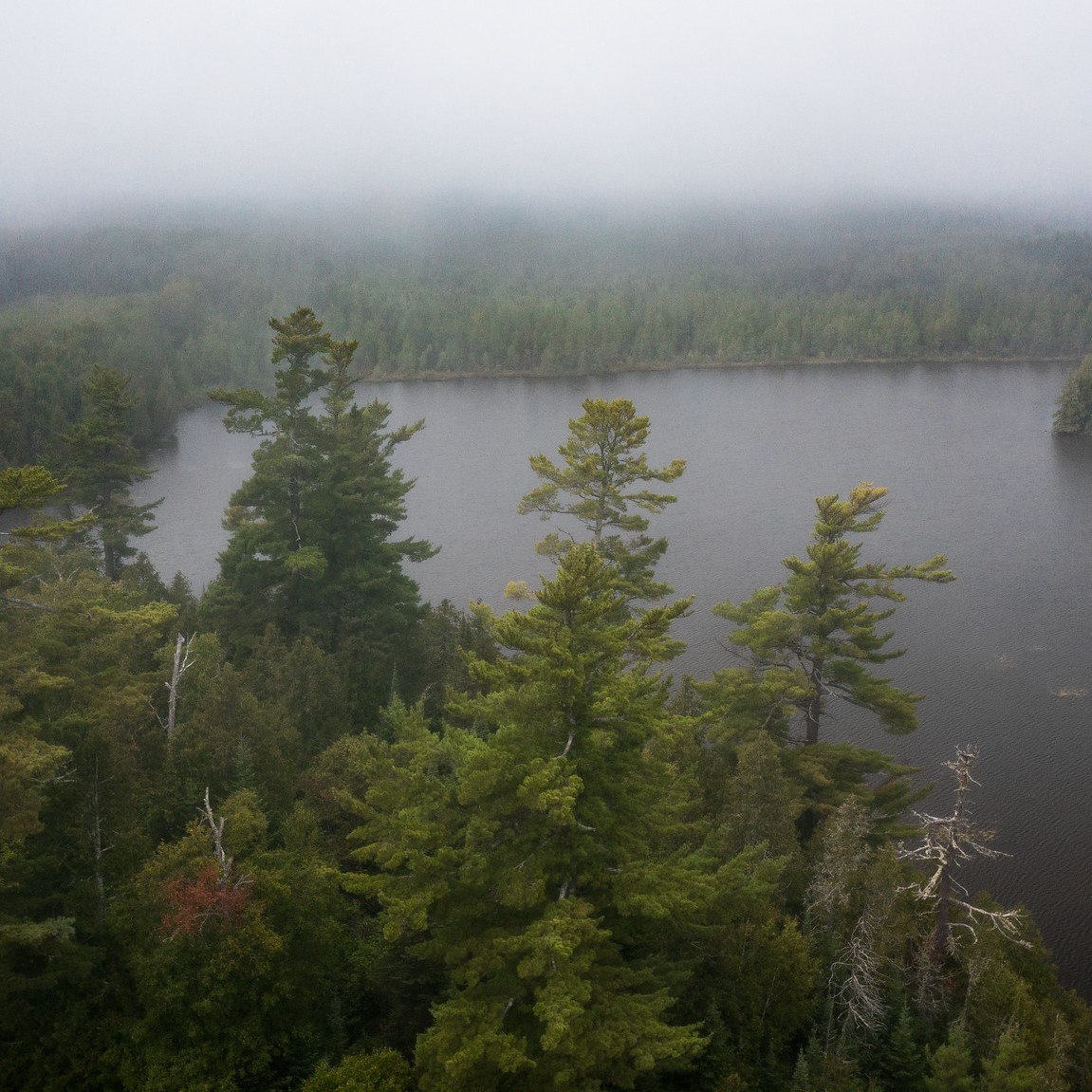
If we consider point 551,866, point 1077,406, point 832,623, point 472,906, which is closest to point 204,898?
point 472,906

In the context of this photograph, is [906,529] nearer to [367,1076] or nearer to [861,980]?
[861,980]

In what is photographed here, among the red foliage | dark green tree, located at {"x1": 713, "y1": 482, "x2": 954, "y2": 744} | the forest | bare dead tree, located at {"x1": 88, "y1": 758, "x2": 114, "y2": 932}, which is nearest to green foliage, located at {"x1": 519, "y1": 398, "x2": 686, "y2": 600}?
dark green tree, located at {"x1": 713, "y1": 482, "x2": 954, "y2": 744}

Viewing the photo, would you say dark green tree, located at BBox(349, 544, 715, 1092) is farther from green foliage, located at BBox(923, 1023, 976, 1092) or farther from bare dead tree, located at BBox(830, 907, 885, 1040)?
green foliage, located at BBox(923, 1023, 976, 1092)

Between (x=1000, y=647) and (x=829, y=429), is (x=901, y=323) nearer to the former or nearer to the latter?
(x=829, y=429)

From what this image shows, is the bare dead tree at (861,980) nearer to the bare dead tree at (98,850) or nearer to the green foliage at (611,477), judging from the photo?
the bare dead tree at (98,850)

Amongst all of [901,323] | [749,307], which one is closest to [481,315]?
[749,307]

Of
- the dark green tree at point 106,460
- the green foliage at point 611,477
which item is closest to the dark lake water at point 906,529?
the green foliage at point 611,477

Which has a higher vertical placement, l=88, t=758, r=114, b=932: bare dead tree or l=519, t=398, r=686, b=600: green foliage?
l=519, t=398, r=686, b=600: green foliage

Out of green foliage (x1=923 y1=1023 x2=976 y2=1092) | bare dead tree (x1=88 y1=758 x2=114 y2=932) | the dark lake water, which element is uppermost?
bare dead tree (x1=88 y1=758 x2=114 y2=932)
